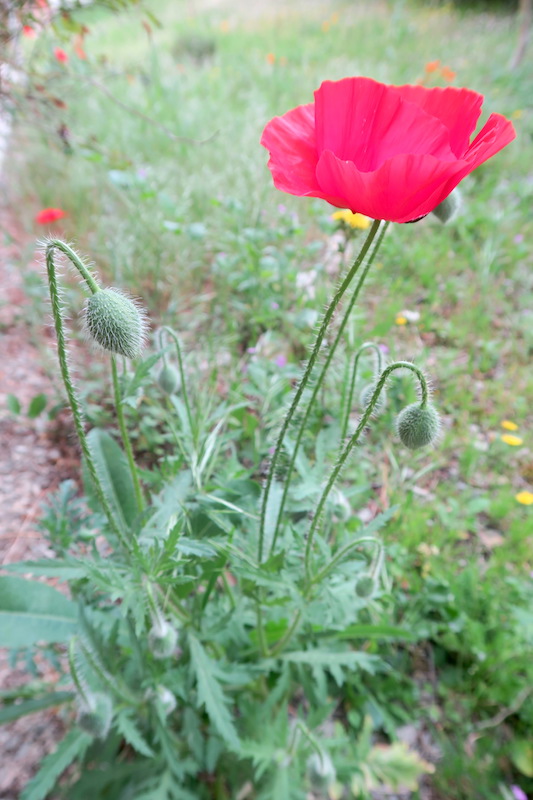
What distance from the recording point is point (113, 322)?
2.90ft

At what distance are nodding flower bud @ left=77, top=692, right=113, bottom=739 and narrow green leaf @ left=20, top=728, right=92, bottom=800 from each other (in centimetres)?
10

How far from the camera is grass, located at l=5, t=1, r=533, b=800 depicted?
1769 mm

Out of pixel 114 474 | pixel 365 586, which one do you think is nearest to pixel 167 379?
pixel 114 474

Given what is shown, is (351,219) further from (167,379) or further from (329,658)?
(329,658)

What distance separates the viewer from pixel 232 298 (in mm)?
2795

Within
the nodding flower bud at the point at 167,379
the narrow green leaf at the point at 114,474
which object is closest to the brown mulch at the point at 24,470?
the narrow green leaf at the point at 114,474

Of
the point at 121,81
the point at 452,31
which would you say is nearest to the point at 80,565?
the point at 121,81

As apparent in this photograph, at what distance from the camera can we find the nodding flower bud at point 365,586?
52.2 inches

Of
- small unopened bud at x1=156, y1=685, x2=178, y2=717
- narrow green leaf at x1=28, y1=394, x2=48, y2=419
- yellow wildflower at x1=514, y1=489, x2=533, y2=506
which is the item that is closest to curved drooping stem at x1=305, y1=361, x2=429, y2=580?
small unopened bud at x1=156, y1=685, x2=178, y2=717

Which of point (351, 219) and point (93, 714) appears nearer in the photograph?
point (93, 714)

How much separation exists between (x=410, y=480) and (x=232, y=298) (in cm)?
135

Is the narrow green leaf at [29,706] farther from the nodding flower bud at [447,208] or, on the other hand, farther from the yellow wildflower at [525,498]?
the yellow wildflower at [525,498]

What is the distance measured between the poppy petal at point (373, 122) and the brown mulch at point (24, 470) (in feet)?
4.15

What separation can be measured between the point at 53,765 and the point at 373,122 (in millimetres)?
1488
